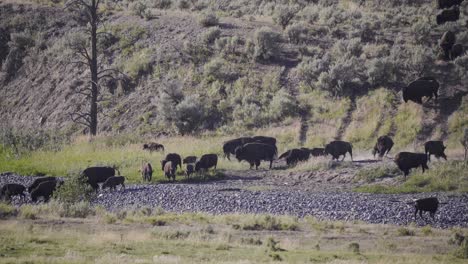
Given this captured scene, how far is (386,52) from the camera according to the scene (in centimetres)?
4809

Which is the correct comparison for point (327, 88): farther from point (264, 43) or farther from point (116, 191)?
point (116, 191)

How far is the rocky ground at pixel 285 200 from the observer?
21891mm

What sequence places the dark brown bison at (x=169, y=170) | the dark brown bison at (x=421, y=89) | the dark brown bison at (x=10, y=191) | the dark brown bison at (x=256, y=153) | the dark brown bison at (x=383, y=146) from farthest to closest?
the dark brown bison at (x=421, y=89) → the dark brown bison at (x=256, y=153) → the dark brown bison at (x=383, y=146) → the dark brown bison at (x=169, y=170) → the dark brown bison at (x=10, y=191)

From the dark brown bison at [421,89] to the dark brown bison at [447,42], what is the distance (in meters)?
6.60

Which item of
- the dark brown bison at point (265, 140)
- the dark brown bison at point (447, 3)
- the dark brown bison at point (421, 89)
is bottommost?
the dark brown bison at point (265, 140)

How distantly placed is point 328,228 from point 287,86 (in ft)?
90.1

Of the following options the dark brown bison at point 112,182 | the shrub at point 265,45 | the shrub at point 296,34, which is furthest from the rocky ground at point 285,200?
the shrub at point 296,34

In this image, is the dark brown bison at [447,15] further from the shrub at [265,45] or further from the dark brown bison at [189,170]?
the dark brown bison at [189,170]

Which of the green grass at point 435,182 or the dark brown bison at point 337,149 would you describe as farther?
the dark brown bison at point 337,149

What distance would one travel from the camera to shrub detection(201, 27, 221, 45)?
53.1m

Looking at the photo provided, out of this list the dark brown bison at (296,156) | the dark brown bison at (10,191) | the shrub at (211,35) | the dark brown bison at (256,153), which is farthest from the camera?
the shrub at (211,35)

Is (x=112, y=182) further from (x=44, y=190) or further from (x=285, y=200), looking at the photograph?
(x=285, y=200)

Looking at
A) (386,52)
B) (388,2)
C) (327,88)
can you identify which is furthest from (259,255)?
(388,2)

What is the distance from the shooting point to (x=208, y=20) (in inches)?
2183
